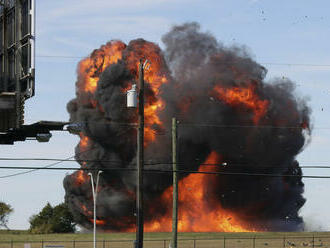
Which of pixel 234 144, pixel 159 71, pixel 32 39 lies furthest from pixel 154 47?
pixel 32 39

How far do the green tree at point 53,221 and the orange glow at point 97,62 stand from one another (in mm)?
20472

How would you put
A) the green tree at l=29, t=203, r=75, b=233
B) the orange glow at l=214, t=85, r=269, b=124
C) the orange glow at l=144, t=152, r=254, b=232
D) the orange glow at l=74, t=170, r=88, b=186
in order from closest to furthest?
1. the orange glow at l=214, t=85, r=269, b=124
2. the orange glow at l=144, t=152, r=254, b=232
3. the green tree at l=29, t=203, r=75, b=233
4. the orange glow at l=74, t=170, r=88, b=186

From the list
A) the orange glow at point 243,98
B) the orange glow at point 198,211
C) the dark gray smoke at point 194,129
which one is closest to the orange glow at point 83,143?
the dark gray smoke at point 194,129

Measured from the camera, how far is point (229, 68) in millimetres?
106875

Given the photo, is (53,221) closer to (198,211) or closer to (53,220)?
(53,220)

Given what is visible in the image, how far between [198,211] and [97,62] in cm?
2789

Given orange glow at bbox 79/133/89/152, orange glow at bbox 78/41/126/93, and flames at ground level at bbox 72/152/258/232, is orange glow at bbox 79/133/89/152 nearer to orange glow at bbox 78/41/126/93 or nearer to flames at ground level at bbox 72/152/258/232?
flames at ground level at bbox 72/152/258/232

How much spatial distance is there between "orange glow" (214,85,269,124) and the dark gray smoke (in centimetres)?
33

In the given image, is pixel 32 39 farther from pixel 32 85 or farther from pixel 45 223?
pixel 45 223

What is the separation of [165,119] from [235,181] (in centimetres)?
1610

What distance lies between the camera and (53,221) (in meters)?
114

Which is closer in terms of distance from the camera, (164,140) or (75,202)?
(164,140)

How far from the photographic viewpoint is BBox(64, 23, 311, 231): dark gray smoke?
347ft

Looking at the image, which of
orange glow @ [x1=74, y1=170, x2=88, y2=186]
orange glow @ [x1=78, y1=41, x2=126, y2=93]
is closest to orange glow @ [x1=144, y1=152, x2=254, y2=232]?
orange glow @ [x1=74, y1=170, x2=88, y2=186]
